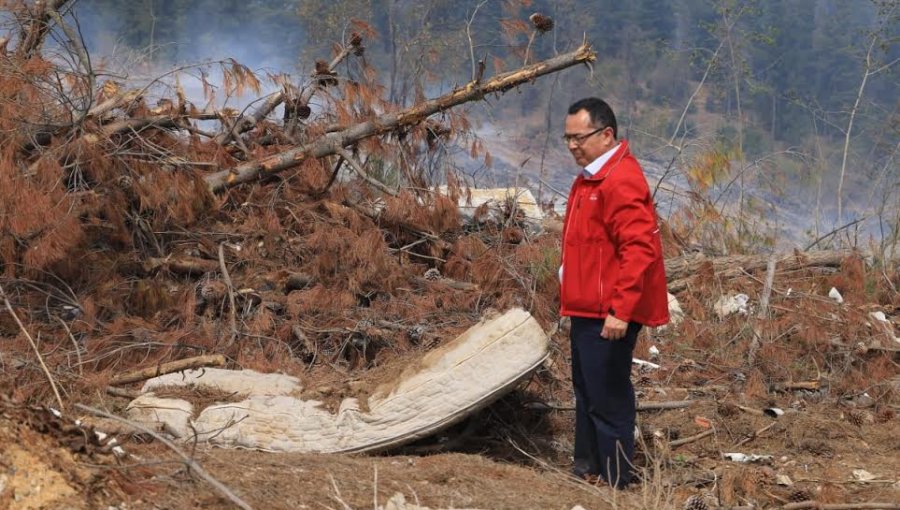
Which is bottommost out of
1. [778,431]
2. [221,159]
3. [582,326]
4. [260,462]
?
[778,431]

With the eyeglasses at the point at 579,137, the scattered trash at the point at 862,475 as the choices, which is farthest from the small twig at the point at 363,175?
the scattered trash at the point at 862,475

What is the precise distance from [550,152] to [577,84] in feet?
13.1

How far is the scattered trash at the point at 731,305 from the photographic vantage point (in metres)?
6.36

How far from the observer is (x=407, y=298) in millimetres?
6062

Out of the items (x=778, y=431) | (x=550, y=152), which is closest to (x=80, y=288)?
(x=778, y=431)

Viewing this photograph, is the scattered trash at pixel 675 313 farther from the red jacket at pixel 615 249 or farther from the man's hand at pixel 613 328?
the man's hand at pixel 613 328

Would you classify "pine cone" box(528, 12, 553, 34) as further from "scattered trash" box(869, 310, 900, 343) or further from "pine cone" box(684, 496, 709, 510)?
"pine cone" box(684, 496, 709, 510)

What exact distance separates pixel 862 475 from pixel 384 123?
344 centimetres

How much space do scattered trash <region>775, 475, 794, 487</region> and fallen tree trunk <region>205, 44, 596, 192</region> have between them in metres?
2.77

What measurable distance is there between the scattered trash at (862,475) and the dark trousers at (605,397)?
3.50 ft

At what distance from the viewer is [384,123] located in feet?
21.9

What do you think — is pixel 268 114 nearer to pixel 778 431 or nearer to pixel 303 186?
pixel 303 186

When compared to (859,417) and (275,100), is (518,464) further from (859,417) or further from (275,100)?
(275,100)

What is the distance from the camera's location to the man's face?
395cm
